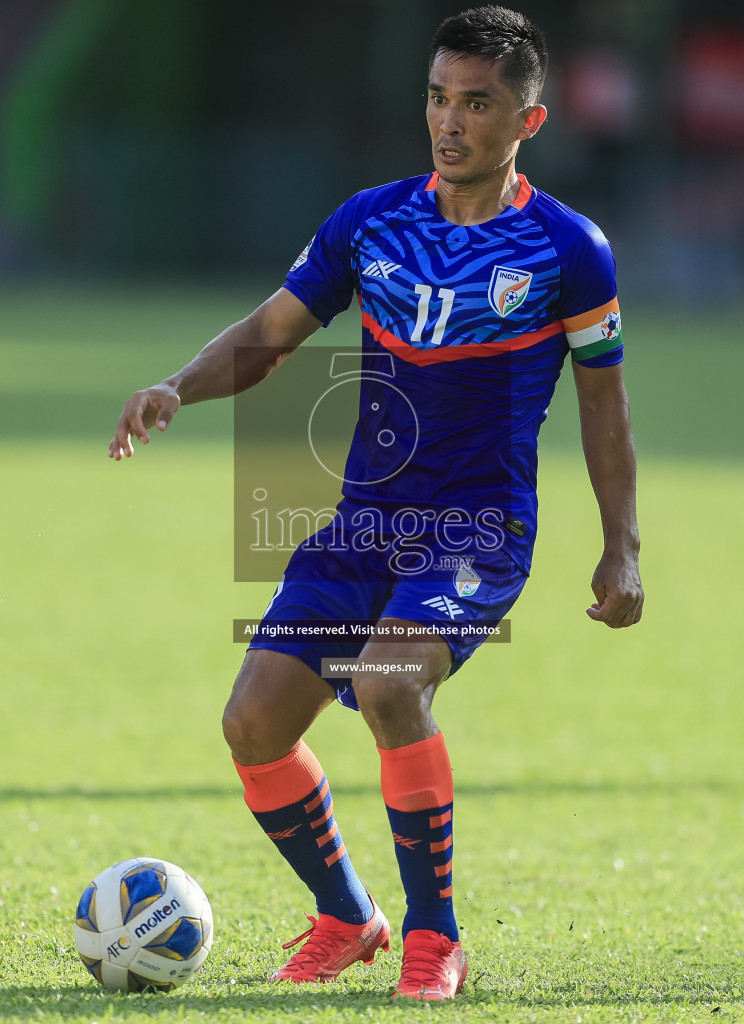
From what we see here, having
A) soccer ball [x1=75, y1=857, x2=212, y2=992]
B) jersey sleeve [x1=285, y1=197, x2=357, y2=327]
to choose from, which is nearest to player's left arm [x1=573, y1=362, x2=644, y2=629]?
jersey sleeve [x1=285, y1=197, x2=357, y2=327]

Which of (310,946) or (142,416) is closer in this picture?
(142,416)

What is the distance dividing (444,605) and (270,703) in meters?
→ 0.49

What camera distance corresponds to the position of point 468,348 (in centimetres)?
366

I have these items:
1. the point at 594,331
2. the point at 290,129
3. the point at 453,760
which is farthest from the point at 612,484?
the point at 290,129

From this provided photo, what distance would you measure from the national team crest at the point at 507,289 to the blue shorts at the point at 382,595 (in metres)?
0.60

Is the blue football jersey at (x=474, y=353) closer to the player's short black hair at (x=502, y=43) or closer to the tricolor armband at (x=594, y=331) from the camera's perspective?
the tricolor armband at (x=594, y=331)

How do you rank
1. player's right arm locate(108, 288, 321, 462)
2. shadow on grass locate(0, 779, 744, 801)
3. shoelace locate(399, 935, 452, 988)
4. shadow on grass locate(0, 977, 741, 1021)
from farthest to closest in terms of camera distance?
shadow on grass locate(0, 779, 744, 801) → player's right arm locate(108, 288, 321, 462) → shoelace locate(399, 935, 452, 988) → shadow on grass locate(0, 977, 741, 1021)

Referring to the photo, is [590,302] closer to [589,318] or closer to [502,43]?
[589,318]

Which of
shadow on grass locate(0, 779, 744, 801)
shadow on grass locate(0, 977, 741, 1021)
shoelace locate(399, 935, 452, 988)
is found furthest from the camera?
shadow on grass locate(0, 779, 744, 801)

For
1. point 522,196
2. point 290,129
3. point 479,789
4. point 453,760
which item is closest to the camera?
point 522,196

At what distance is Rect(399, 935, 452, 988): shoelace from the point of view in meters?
3.33

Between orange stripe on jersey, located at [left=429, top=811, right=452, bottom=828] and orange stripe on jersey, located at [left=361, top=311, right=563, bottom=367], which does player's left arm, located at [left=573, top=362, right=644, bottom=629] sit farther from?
orange stripe on jersey, located at [left=429, top=811, right=452, bottom=828]

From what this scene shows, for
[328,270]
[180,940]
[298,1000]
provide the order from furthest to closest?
[328,270]
[180,940]
[298,1000]

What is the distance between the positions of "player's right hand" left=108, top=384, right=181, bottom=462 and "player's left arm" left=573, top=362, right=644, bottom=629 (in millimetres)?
1025
